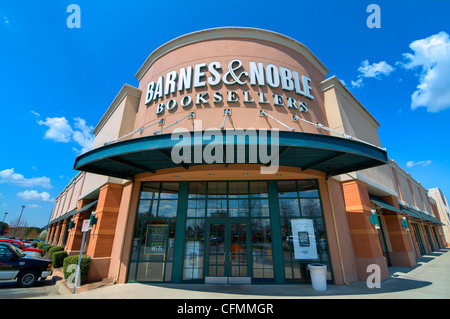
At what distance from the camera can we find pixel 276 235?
943 cm

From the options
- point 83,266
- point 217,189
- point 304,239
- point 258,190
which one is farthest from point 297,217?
point 83,266

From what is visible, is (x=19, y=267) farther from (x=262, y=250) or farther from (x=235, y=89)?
(x=235, y=89)

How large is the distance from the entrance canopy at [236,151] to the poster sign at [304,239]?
2670mm

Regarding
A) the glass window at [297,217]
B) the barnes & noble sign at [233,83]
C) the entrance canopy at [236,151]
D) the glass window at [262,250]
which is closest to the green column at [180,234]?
the entrance canopy at [236,151]

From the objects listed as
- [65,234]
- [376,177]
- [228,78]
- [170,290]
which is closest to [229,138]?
[228,78]

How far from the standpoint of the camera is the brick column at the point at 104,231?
32.1 feet

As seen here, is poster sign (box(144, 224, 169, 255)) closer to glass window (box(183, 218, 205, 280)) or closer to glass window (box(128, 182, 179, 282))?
glass window (box(128, 182, 179, 282))

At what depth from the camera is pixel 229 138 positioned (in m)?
6.56
